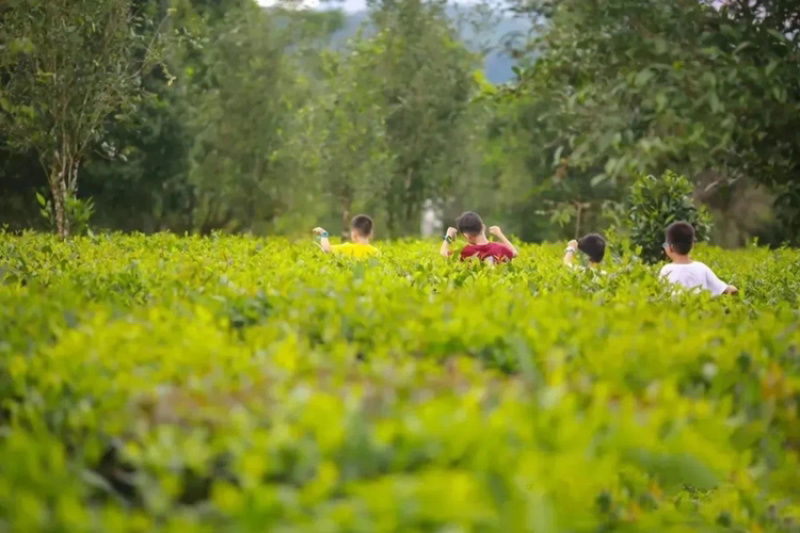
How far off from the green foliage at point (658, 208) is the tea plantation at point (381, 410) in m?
9.79

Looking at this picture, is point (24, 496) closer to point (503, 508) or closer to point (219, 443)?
point (219, 443)

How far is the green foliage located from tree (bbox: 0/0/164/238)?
8.19 metres

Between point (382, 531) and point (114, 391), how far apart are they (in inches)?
49.0

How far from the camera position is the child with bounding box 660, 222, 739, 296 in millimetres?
8617

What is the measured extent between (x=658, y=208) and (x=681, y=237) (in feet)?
22.4

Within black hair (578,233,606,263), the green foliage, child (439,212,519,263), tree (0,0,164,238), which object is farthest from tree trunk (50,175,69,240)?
the green foliage

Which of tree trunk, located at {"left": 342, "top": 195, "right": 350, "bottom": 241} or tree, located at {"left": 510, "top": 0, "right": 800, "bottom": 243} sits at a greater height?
tree, located at {"left": 510, "top": 0, "right": 800, "bottom": 243}

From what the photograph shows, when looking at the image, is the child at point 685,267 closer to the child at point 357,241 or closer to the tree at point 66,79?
the child at point 357,241

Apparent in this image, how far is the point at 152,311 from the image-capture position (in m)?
4.48

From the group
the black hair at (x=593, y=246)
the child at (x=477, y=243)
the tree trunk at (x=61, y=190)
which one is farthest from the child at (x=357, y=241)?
the tree trunk at (x=61, y=190)

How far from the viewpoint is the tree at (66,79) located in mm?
15078

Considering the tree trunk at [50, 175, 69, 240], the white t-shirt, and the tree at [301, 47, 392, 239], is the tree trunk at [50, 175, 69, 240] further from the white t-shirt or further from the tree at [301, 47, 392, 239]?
the tree at [301, 47, 392, 239]

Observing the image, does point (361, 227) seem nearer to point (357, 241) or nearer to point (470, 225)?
point (357, 241)

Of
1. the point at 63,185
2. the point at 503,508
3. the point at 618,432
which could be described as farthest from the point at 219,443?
the point at 63,185
